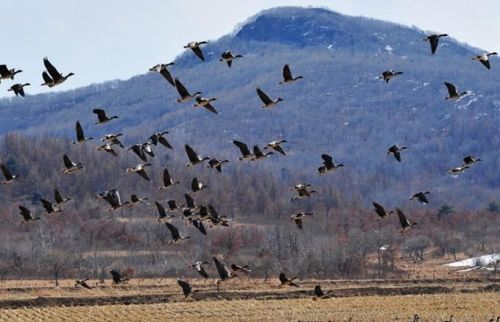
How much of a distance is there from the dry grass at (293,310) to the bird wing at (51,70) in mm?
18673

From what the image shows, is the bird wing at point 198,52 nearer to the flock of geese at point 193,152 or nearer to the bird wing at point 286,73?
the flock of geese at point 193,152

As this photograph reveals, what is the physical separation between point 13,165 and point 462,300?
123120 mm

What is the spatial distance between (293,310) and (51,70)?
2452 centimetres

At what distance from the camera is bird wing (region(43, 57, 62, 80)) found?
1235 inches

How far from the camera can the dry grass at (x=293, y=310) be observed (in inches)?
1873

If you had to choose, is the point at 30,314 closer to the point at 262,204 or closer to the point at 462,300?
the point at 462,300

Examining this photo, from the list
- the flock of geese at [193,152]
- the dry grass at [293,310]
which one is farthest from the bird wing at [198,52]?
the dry grass at [293,310]

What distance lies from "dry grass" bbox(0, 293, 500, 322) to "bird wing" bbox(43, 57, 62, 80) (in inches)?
735

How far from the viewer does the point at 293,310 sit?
171 feet

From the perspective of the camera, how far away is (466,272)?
301 feet

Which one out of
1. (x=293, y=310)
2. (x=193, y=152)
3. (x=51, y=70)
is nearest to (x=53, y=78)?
(x=51, y=70)

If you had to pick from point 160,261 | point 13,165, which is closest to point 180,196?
point 13,165

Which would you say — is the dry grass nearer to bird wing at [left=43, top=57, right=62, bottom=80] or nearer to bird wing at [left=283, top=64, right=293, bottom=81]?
bird wing at [left=283, top=64, right=293, bottom=81]

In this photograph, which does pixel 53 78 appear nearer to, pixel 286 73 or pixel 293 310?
pixel 286 73
